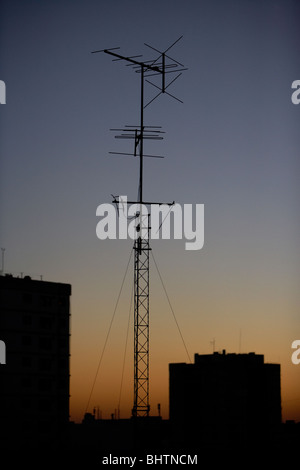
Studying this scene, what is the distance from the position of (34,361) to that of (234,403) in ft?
83.3

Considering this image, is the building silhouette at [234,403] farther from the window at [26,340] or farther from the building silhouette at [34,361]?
the window at [26,340]

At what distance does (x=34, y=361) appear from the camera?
7931cm

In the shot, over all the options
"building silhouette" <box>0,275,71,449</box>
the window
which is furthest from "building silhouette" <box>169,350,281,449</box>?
the window

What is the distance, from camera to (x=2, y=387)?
75562mm

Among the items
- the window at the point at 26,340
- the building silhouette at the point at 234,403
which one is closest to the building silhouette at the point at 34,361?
the window at the point at 26,340

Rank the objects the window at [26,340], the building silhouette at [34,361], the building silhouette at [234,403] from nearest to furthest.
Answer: the building silhouette at [34,361] < the window at [26,340] < the building silhouette at [234,403]

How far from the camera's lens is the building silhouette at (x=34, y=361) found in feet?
249

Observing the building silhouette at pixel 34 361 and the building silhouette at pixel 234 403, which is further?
the building silhouette at pixel 234 403

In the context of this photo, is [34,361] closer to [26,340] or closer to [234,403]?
[26,340]

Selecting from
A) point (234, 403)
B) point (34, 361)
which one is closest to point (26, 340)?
point (34, 361)

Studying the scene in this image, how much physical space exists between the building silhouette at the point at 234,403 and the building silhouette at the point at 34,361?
20731 millimetres

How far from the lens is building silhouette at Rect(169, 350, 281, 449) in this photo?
9269 centimetres

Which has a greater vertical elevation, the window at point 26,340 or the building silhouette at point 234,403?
the window at point 26,340
